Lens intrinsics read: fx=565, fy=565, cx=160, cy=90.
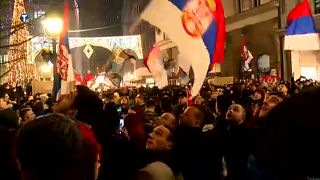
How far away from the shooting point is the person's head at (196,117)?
602cm

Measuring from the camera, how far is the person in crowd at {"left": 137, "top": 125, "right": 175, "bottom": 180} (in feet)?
13.7

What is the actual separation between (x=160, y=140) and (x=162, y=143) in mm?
31

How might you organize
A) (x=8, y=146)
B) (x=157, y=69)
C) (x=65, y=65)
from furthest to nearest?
(x=157, y=69), (x=65, y=65), (x=8, y=146)

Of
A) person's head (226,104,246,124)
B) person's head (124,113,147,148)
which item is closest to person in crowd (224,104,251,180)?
person's head (226,104,246,124)

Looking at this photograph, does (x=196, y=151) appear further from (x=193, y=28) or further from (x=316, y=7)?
(x=316, y=7)

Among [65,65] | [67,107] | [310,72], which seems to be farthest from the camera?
[310,72]

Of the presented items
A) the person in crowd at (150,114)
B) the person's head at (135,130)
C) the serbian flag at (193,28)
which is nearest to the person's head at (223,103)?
the person in crowd at (150,114)

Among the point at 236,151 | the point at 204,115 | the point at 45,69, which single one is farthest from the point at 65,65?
the point at 45,69

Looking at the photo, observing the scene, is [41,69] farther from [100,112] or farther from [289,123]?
[289,123]

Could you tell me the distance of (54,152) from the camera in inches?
84.9

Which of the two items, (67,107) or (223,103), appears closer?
(67,107)

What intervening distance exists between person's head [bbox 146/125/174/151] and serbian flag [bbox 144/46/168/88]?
1076 centimetres

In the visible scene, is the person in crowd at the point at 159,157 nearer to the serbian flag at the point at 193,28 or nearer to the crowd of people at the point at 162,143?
the crowd of people at the point at 162,143

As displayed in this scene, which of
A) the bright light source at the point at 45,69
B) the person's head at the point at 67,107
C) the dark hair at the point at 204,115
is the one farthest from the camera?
the bright light source at the point at 45,69
